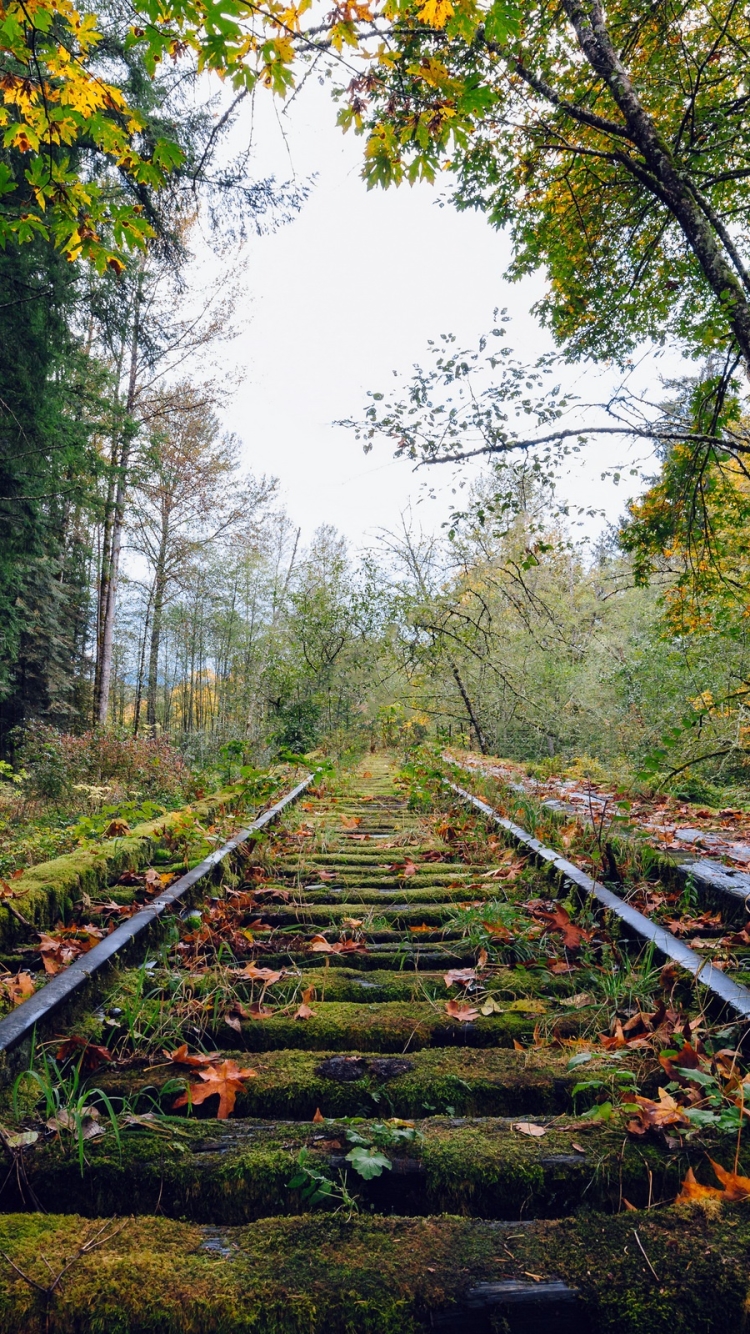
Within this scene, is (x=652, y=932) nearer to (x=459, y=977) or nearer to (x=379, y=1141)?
(x=459, y=977)

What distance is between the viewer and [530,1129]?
1.69 meters

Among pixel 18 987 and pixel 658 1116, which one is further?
pixel 18 987

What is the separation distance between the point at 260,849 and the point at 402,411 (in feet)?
13.6

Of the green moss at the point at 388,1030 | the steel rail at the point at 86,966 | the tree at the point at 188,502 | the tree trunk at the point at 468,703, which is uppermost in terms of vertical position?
the tree at the point at 188,502

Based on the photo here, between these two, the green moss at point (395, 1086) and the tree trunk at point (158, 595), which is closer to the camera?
the green moss at point (395, 1086)

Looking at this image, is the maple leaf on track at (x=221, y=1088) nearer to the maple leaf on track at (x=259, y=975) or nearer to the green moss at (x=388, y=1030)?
the green moss at (x=388, y=1030)

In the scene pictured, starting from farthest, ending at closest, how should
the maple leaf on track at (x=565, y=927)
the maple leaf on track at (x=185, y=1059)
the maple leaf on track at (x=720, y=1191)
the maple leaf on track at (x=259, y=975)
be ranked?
the maple leaf on track at (x=565, y=927)
the maple leaf on track at (x=259, y=975)
the maple leaf on track at (x=185, y=1059)
the maple leaf on track at (x=720, y=1191)

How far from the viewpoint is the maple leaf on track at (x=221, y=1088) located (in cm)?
181

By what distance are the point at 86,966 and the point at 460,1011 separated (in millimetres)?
1390

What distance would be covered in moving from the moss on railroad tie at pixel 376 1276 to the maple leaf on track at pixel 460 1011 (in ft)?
3.08

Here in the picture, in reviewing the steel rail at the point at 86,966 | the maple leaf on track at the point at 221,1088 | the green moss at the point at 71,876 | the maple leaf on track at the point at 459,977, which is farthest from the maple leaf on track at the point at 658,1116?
the green moss at the point at 71,876

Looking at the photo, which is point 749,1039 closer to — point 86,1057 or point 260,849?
point 86,1057

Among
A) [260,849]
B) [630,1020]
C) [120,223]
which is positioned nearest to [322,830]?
[260,849]

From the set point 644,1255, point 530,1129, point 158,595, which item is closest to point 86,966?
point 530,1129
